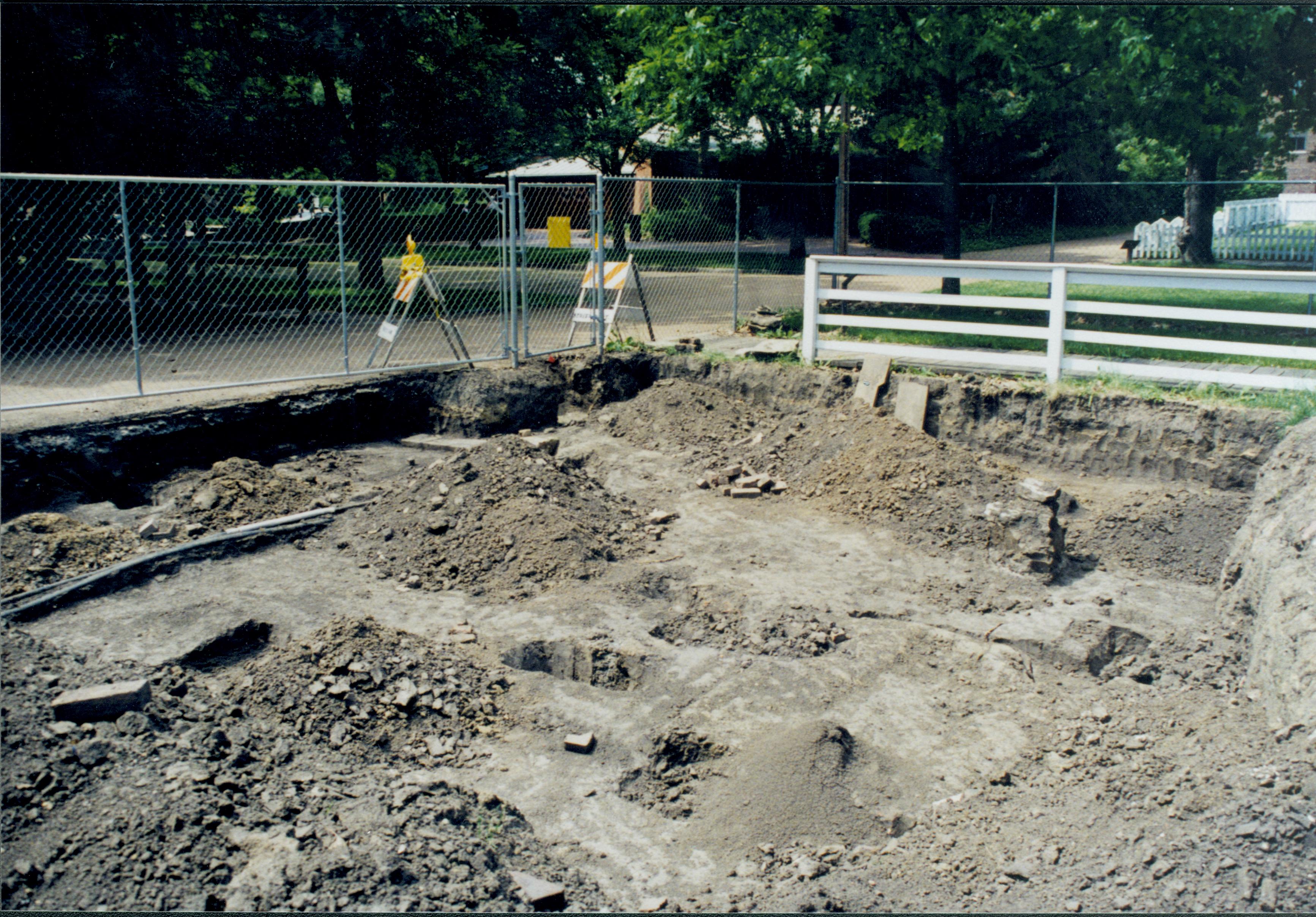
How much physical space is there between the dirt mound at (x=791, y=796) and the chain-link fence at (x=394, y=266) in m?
6.99

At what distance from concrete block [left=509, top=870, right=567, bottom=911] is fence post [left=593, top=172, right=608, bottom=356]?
920cm

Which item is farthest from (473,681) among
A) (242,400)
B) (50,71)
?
(50,71)

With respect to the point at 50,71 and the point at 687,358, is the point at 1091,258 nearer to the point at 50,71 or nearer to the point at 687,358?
the point at 687,358

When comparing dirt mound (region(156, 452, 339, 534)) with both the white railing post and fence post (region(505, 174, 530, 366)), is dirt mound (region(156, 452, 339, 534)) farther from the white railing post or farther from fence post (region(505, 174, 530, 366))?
the white railing post

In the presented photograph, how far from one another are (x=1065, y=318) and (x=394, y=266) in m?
16.3

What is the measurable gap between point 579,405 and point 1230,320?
23.0 feet

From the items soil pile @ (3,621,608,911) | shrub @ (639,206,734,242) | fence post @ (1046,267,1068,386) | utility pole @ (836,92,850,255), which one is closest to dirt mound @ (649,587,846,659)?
soil pile @ (3,621,608,911)

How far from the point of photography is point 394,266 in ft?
74.7

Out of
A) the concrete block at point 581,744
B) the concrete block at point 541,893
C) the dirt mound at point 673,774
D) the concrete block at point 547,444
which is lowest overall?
the dirt mound at point 673,774

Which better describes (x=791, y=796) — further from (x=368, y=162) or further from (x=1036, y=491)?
(x=368, y=162)

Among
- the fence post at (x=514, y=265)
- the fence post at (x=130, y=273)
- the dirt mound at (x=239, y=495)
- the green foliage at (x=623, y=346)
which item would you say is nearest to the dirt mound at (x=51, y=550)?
the dirt mound at (x=239, y=495)

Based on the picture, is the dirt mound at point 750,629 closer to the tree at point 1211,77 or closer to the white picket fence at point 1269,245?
the tree at point 1211,77

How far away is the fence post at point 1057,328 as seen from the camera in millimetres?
10086

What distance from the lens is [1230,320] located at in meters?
9.17
